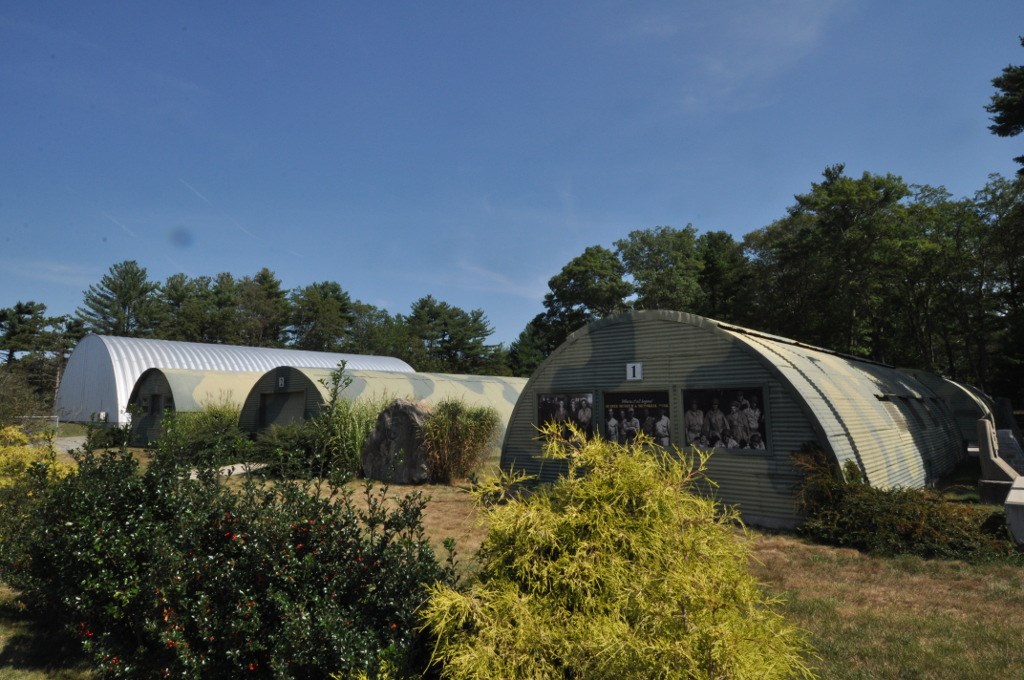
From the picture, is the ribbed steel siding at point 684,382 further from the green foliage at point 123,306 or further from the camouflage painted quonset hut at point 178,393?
the green foliage at point 123,306

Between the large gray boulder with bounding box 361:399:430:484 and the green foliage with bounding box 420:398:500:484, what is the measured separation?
256 millimetres

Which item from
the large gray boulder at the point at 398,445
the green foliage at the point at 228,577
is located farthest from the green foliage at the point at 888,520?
the large gray boulder at the point at 398,445

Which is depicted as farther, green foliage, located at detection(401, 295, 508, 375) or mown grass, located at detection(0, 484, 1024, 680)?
green foliage, located at detection(401, 295, 508, 375)

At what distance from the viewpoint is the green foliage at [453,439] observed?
1756cm

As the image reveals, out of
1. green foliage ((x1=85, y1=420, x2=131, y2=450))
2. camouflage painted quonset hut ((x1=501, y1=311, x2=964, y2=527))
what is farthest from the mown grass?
green foliage ((x1=85, y1=420, x2=131, y2=450))

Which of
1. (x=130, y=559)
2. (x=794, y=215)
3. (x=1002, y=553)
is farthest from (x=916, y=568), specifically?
(x=794, y=215)

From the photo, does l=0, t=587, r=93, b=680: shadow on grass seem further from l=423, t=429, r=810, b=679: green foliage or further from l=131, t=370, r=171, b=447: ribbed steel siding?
l=131, t=370, r=171, b=447: ribbed steel siding

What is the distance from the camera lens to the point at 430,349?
71.8 metres

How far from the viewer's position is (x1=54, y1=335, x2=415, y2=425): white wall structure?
36.0 metres

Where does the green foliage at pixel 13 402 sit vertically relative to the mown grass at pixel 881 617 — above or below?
above

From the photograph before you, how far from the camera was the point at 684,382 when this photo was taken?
12.1m

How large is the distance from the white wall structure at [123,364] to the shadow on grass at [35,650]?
2832cm

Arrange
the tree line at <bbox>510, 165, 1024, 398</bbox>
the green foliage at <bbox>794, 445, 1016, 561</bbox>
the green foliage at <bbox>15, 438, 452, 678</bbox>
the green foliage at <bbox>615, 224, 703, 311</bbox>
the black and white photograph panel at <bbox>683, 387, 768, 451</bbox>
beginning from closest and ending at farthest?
the green foliage at <bbox>15, 438, 452, 678</bbox>
the green foliage at <bbox>794, 445, 1016, 561</bbox>
the black and white photograph panel at <bbox>683, 387, 768, 451</bbox>
the tree line at <bbox>510, 165, 1024, 398</bbox>
the green foliage at <bbox>615, 224, 703, 311</bbox>

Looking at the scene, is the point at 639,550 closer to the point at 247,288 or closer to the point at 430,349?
the point at 430,349
